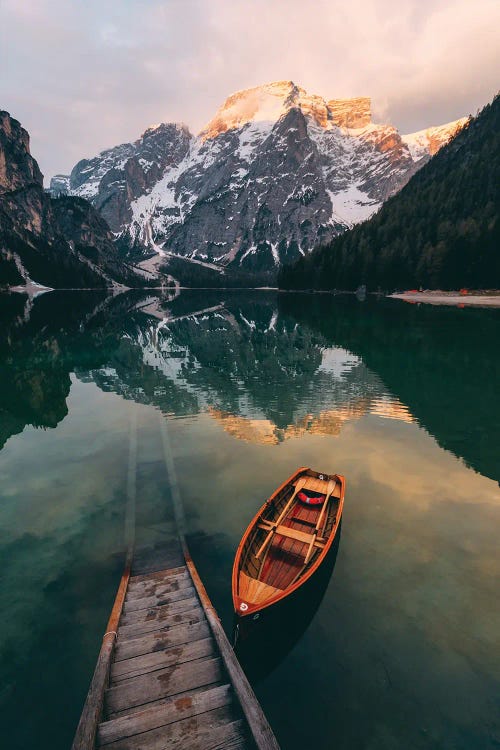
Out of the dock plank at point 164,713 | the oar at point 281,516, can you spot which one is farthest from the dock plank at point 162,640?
the oar at point 281,516

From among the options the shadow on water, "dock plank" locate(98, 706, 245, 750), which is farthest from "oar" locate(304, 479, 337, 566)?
"dock plank" locate(98, 706, 245, 750)

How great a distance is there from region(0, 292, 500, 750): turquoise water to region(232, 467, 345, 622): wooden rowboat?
1497 millimetres

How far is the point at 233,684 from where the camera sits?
26.9ft

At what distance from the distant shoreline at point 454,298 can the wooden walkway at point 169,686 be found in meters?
124

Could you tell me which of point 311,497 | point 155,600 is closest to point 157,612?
point 155,600

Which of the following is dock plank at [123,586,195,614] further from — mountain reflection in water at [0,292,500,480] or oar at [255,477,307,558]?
mountain reflection in water at [0,292,500,480]

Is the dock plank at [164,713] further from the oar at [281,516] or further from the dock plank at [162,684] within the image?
the oar at [281,516]

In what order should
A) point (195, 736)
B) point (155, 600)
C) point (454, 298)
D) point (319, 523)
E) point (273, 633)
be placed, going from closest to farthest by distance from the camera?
point (195, 736), point (273, 633), point (155, 600), point (319, 523), point (454, 298)

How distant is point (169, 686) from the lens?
8594mm

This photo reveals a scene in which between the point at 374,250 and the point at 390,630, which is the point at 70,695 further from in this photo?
the point at 374,250

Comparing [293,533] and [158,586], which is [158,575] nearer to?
[158,586]

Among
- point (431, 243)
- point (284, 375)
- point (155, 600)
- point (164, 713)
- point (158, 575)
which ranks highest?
point (431, 243)

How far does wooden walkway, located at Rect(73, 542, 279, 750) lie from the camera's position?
7371mm

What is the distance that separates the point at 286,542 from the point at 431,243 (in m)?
161
